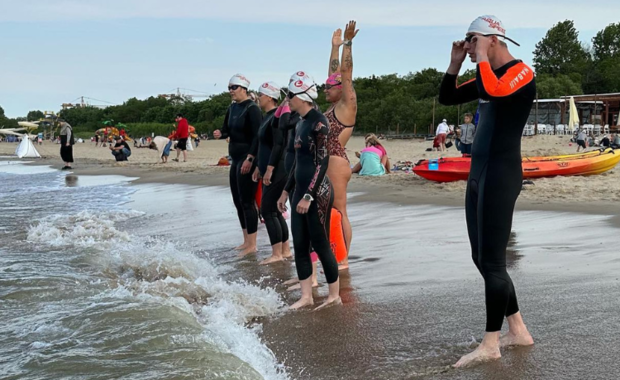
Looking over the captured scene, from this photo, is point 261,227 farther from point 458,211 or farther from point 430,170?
point 430,170

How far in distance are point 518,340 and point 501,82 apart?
148 centimetres

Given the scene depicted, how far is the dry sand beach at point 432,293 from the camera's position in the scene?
12.0 ft

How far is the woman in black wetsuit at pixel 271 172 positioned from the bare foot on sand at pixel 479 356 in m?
3.36

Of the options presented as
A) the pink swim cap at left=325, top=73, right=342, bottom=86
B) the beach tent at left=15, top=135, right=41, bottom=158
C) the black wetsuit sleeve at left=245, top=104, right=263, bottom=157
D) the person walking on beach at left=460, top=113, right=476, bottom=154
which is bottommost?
the beach tent at left=15, top=135, right=41, bottom=158

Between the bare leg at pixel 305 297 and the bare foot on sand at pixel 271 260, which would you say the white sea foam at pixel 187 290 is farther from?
the bare foot on sand at pixel 271 260

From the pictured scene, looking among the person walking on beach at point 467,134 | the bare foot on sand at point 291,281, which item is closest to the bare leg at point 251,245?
the bare foot on sand at point 291,281

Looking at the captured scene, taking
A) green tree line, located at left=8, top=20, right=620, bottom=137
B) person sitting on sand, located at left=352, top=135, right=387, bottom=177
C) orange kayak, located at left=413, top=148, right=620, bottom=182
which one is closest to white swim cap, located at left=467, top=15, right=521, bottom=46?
orange kayak, located at left=413, top=148, right=620, bottom=182

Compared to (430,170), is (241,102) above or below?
above

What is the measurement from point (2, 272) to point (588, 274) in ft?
18.1

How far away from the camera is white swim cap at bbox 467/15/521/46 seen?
3678 mm

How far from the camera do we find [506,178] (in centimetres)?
367

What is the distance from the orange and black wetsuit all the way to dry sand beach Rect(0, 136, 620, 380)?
411 millimetres

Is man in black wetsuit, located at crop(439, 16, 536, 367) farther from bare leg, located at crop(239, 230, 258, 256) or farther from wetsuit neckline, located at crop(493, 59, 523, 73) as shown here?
bare leg, located at crop(239, 230, 258, 256)

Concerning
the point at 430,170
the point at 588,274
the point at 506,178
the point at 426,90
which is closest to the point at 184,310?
the point at 506,178
